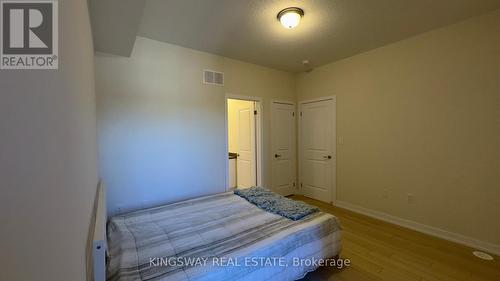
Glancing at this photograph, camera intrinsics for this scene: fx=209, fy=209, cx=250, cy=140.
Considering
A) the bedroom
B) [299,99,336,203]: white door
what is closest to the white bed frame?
the bedroom

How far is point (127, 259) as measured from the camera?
1.40 m

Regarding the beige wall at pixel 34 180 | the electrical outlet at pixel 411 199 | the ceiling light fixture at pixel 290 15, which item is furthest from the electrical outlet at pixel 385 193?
the beige wall at pixel 34 180

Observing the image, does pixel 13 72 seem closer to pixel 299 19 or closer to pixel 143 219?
pixel 143 219

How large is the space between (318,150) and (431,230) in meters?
1.96

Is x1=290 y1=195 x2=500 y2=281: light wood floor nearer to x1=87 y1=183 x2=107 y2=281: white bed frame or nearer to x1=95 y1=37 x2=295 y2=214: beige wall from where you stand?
x1=87 y1=183 x2=107 y2=281: white bed frame

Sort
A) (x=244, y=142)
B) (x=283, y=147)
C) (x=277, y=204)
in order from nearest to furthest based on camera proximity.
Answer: (x=277, y=204) → (x=283, y=147) → (x=244, y=142)

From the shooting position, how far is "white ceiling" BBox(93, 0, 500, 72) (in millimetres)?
2098

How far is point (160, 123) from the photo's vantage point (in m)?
2.86

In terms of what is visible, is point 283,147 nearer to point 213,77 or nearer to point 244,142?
point 244,142

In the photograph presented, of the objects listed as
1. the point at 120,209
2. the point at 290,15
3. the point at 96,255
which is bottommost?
the point at 120,209

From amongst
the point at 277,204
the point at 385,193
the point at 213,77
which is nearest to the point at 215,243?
the point at 277,204

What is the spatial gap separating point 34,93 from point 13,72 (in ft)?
0.21

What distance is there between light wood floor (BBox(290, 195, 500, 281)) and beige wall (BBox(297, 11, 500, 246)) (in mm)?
359

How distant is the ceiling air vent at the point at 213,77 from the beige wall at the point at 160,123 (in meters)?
0.08
